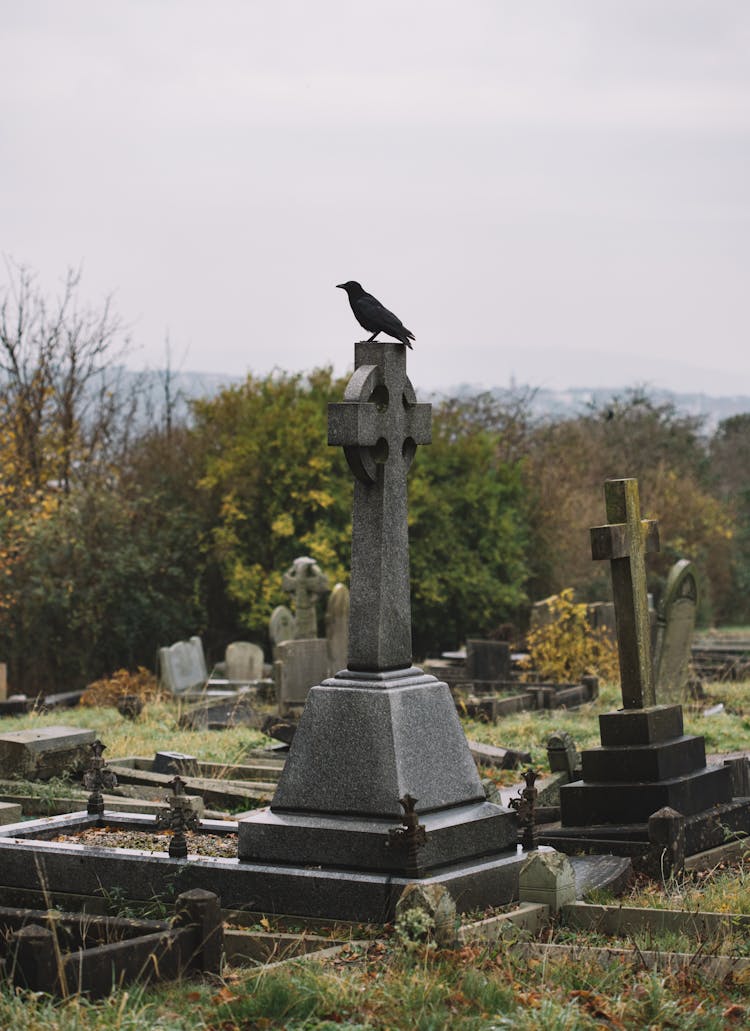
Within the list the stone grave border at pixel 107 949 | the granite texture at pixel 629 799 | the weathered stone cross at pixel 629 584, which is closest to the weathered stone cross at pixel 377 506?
the stone grave border at pixel 107 949

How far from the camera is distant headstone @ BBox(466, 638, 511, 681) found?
65.8 ft

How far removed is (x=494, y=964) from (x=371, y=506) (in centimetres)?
266

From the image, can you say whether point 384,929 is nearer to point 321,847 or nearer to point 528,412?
point 321,847

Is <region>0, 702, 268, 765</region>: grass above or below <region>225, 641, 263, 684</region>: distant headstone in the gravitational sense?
below

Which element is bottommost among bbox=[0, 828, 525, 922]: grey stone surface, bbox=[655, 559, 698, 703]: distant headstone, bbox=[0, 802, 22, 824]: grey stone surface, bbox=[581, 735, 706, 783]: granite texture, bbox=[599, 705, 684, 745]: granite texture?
bbox=[0, 828, 525, 922]: grey stone surface

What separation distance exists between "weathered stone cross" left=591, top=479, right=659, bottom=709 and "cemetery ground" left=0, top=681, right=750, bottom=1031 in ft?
8.13

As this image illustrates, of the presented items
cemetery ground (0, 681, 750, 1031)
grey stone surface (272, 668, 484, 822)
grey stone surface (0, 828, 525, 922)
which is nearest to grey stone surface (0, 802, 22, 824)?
grey stone surface (0, 828, 525, 922)

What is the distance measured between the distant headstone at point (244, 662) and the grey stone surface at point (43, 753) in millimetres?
10346

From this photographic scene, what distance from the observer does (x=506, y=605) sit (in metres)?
26.0

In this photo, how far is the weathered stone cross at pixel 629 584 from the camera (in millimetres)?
10391

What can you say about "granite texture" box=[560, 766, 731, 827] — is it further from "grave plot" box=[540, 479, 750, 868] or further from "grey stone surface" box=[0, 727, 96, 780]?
"grey stone surface" box=[0, 727, 96, 780]

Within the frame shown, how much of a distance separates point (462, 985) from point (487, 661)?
14349mm

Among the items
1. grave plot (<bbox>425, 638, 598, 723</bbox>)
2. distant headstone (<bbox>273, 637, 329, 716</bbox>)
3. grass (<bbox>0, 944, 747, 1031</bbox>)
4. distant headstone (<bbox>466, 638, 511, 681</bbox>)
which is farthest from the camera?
distant headstone (<bbox>466, 638, 511, 681</bbox>)

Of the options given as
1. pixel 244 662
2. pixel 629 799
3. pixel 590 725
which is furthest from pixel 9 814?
pixel 244 662
